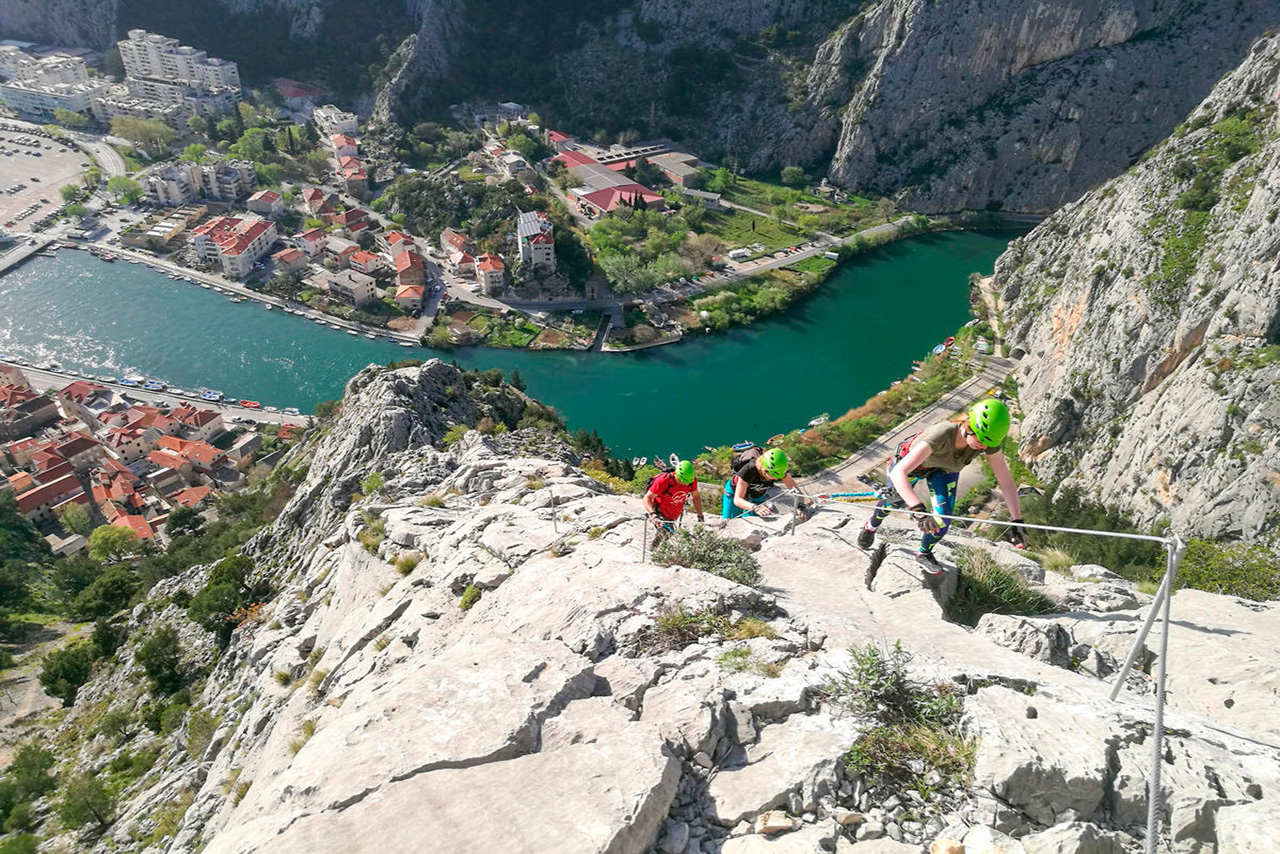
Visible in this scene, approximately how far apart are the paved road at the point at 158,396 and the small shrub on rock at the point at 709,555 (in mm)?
43226

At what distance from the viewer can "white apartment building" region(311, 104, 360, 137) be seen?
80750 millimetres

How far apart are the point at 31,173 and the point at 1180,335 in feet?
327

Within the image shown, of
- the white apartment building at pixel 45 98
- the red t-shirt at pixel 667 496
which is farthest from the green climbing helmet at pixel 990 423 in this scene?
the white apartment building at pixel 45 98

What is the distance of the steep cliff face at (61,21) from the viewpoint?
101250mm

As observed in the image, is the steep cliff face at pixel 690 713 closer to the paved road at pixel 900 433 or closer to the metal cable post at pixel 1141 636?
the metal cable post at pixel 1141 636

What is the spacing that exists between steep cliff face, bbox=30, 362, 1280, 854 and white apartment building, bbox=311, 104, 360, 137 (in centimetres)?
8242

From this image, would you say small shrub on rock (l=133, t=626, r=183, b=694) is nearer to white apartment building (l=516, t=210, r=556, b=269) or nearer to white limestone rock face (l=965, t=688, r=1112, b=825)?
white limestone rock face (l=965, t=688, r=1112, b=825)

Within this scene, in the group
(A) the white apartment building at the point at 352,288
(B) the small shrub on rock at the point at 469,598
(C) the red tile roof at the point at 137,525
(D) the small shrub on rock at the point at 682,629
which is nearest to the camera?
(D) the small shrub on rock at the point at 682,629

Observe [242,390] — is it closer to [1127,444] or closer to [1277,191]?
[1127,444]

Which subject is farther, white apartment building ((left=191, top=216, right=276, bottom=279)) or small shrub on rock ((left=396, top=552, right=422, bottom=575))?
white apartment building ((left=191, top=216, right=276, bottom=279))

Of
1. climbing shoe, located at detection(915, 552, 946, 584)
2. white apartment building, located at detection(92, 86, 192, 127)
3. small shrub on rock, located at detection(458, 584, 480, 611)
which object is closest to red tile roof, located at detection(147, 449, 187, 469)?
small shrub on rock, located at detection(458, 584, 480, 611)

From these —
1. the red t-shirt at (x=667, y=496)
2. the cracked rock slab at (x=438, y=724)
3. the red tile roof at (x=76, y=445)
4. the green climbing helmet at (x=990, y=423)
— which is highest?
the green climbing helmet at (x=990, y=423)

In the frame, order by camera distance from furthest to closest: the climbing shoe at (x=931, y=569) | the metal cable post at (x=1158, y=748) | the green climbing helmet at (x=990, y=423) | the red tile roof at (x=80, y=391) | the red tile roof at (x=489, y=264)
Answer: the red tile roof at (x=489, y=264) → the red tile roof at (x=80, y=391) → the climbing shoe at (x=931, y=569) → the green climbing helmet at (x=990, y=423) → the metal cable post at (x=1158, y=748)

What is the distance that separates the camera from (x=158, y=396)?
48.8m
